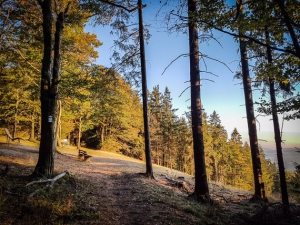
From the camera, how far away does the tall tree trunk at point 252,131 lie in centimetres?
878

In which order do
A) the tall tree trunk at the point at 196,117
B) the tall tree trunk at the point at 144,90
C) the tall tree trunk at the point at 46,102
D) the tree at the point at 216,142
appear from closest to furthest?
the tall tree trunk at the point at 196,117
the tall tree trunk at the point at 46,102
the tall tree trunk at the point at 144,90
the tree at the point at 216,142

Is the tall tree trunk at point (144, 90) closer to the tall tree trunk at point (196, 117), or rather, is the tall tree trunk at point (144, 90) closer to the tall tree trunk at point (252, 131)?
the tall tree trunk at point (196, 117)

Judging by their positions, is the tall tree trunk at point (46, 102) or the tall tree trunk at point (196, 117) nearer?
the tall tree trunk at point (196, 117)

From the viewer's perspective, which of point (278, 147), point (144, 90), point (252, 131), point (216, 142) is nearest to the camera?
point (278, 147)

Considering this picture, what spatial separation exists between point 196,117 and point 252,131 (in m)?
3.95

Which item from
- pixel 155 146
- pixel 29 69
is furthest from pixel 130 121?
pixel 29 69

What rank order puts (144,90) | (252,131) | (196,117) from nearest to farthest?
1. (196,117)
2. (252,131)
3. (144,90)

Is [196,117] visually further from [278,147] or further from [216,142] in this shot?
[216,142]

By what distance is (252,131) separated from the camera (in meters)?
9.05

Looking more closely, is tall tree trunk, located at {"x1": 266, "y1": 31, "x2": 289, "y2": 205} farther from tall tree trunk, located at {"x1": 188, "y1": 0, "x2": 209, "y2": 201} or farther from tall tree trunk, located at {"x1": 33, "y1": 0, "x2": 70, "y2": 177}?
tall tree trunk, located at {"x1": 33, "y1": 0, "x2": 70, "y2": 177}

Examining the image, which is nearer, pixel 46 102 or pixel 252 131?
pixel 46 102

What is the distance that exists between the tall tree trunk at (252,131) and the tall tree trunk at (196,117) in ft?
9.87

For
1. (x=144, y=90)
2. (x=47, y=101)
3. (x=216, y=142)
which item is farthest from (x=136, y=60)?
(x=216, y=142)

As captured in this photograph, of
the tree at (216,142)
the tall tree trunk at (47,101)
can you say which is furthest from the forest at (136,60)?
the tree at (216,142)
